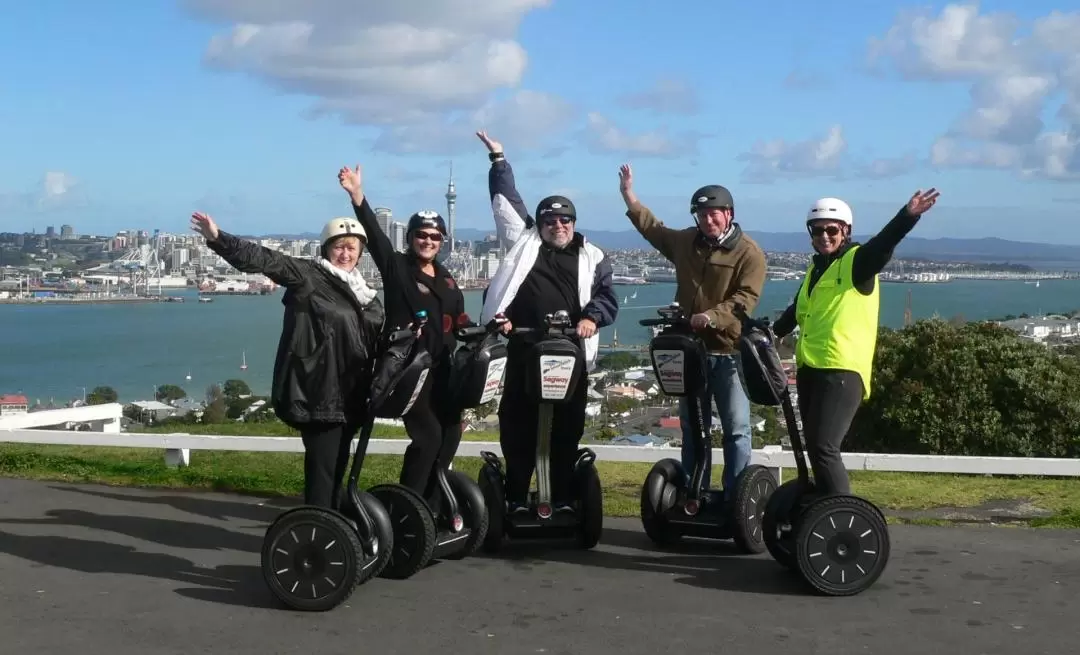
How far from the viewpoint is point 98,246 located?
66.1 m

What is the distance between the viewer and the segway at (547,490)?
6757mm

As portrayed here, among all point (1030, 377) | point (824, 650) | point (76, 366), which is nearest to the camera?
point (824, 650)

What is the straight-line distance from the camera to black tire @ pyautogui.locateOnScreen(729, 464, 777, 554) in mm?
6746

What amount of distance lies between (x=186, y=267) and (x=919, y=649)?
36.4m

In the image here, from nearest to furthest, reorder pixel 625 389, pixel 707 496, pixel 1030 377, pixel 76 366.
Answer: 1. pixel 707 496
2. pixel 1030 377
3. pixel 625 389
4. pixel 76 366

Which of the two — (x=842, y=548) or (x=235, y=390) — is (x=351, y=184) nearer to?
(x=842, y=548)

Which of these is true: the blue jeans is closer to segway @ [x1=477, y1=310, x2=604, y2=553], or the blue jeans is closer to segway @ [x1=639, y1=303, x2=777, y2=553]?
segway @ [x1=639, y1=303, x2=777, y2=553]

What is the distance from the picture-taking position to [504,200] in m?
7.45

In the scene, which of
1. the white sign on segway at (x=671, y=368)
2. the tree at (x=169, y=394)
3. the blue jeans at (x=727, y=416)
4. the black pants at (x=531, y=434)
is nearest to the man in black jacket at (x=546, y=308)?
the black pants at (x=531, y=434)

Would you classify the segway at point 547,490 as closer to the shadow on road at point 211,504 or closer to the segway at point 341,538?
the segway at point 341,538

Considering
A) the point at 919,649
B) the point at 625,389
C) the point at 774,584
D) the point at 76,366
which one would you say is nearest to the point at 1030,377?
the point at 625,389

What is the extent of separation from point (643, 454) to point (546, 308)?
7.21 feet

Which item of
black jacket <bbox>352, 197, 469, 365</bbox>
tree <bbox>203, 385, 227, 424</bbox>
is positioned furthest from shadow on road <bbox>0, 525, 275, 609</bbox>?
tree <bbox>203, 385, 227, 424</bbox>

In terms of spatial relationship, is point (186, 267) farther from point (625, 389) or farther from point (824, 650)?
point (824, 650)
